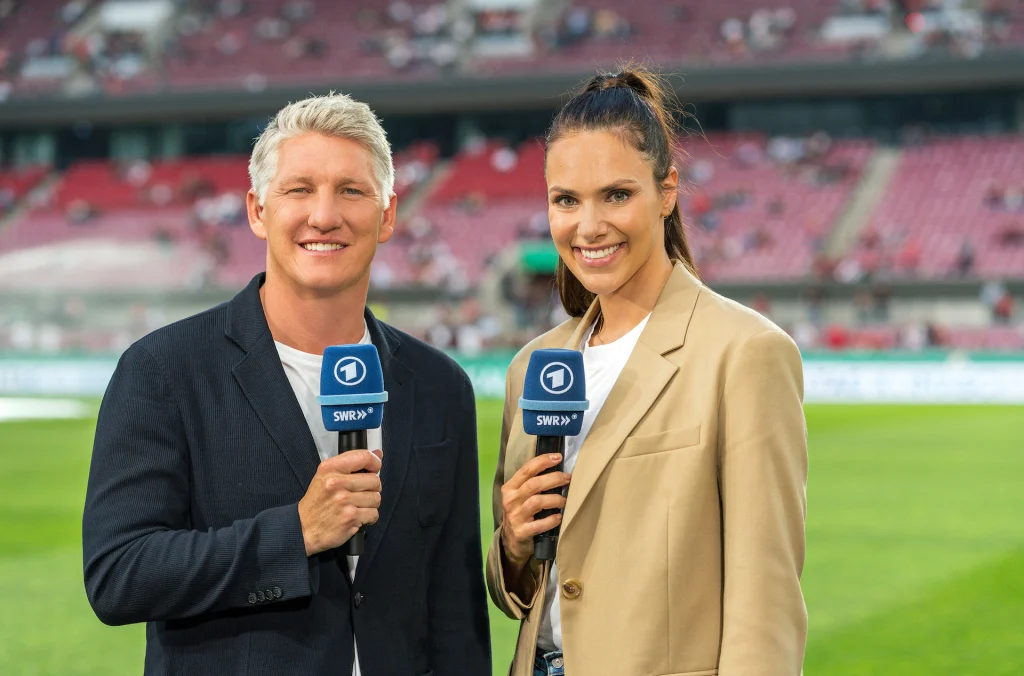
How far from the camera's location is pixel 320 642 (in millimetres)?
2859

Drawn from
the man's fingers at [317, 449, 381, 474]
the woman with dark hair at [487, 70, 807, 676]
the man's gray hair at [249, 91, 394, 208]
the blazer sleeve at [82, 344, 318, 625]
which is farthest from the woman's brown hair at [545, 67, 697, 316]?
the blazer sleeve at [82, 344, 318, 625]

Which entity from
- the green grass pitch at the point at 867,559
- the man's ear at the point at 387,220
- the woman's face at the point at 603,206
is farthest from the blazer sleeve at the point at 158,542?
the green grass pitch at the point at 867,559

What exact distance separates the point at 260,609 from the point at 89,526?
0.43m

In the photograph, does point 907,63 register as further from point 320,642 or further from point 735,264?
point 320,642

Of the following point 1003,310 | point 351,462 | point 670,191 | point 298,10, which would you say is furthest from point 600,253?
point 298,10

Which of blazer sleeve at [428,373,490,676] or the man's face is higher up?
the man's face

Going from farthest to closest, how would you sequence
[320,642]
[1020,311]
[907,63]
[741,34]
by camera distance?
[741,34] → [907,63] → [1020,311] → [320,642]

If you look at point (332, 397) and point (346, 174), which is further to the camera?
point (346, 174)

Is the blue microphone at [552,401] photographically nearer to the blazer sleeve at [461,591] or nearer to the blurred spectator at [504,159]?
the blazer sleeve at [461,591]

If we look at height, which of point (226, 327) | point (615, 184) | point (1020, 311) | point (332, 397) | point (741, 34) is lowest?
point (332, 397)

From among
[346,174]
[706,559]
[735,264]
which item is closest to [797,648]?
[706,559]

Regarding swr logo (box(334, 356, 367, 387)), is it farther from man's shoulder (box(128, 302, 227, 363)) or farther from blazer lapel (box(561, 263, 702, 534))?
blazer lapel (box(561, 263, 702, 534))

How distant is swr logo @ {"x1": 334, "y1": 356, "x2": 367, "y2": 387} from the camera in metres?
2.69

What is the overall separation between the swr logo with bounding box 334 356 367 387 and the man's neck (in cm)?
38
